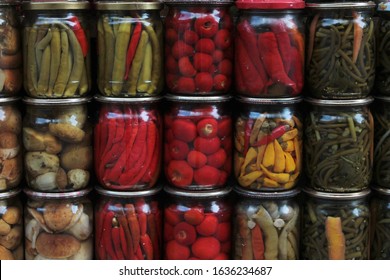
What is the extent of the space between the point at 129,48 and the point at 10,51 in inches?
14.2

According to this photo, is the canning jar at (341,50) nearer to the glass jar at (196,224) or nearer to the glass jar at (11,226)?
the glass jar at (196,224)

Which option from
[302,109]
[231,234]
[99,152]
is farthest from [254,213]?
[99,152]

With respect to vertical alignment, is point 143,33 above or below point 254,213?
above

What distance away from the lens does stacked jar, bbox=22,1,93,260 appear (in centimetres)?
201

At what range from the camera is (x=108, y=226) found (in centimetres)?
210

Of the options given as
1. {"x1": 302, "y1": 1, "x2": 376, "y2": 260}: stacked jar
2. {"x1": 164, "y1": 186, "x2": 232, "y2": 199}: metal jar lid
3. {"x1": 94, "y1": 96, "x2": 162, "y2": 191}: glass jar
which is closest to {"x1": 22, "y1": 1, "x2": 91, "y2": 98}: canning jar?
{"x1": 94, "y1": 96, "x2": 162, "y2": 191}: glass jar

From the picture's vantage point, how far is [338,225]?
6.83 feet

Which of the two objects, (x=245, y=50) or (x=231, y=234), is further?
(x=231, y=234)

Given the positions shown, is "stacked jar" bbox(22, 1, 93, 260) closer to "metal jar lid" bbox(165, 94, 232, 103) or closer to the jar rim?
"metal jar lid" bbox(165, 94, 232, 103)

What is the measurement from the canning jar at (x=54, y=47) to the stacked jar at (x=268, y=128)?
48 centimetres

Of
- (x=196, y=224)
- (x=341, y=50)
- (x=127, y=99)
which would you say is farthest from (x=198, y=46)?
(x=196, y=224)

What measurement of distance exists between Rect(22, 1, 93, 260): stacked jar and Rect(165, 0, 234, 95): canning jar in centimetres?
26
